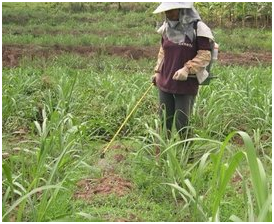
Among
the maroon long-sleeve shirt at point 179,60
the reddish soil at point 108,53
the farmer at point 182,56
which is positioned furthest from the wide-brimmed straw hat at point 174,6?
the reddish soil at point 108,53

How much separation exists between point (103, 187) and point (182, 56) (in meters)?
1.14

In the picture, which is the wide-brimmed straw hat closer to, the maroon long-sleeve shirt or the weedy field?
the maroon long-sleeve shirt

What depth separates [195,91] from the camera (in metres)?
3.68

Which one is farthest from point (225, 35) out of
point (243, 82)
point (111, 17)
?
point (243, 82)

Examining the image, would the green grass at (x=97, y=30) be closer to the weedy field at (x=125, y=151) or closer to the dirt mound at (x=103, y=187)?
the weedy field at (x=125, y=151)

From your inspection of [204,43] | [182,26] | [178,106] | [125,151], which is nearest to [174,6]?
[182,26]

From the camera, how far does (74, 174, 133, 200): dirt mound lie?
10.1 ft

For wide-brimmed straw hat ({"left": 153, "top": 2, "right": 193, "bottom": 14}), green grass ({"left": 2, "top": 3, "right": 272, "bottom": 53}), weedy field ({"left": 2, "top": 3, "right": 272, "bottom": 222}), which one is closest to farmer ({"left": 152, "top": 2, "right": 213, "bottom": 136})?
wide-brimmed straw hat ({"left": 153, "top": 2, "right": 193, "bottom": 14})

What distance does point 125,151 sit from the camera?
13.1ft

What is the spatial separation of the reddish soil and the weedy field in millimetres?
188

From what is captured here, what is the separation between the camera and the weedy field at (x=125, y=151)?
230 cm

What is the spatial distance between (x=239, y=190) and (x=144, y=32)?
35.8ft

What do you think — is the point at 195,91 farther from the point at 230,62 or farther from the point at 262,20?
the point at 262,20

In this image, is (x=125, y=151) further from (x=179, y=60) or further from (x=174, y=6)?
(x=174, y=6)
